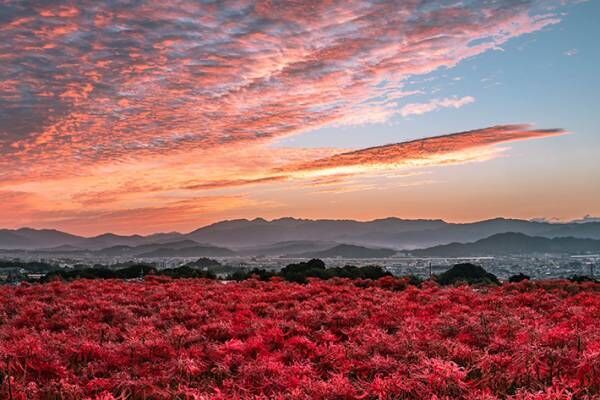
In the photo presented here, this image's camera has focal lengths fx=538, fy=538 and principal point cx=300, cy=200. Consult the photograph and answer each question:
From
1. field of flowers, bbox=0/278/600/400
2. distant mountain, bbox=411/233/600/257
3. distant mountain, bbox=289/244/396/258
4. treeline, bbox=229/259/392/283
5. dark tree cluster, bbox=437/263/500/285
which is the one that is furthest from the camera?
distant mountain, bbox=411/233/600/257

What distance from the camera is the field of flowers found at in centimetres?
652

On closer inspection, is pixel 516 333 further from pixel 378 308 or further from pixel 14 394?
pixel 14 394

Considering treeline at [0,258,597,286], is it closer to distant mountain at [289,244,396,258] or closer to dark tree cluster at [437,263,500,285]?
dark tree cluster at [437,263,500,285]

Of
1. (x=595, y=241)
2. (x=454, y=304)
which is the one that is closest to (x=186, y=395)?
(x=454, y=304)

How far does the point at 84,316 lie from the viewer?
11719mm

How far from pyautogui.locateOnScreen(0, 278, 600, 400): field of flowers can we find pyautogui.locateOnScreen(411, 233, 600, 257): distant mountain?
149217 millimetres

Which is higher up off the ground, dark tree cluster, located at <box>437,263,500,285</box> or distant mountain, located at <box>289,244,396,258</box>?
dark tree cluster, located at <box>437,263,500,285</box>

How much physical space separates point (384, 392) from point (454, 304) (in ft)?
23.3

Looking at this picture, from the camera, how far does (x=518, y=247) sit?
159500 mm

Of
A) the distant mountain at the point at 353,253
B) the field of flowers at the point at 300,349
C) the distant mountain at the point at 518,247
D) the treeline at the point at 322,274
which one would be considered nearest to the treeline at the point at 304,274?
the treeline at the point at 322,274

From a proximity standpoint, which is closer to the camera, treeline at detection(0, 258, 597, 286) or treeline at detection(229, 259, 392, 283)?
treeline at detection(229, 259, 392, 283)

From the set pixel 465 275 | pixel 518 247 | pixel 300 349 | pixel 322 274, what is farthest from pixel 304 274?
pixel 518 247

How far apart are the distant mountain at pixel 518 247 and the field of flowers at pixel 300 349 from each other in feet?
490

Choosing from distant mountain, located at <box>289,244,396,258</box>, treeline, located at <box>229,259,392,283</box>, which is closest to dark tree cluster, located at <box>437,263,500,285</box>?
treeline, located at <box>229,259,392,283</box>
